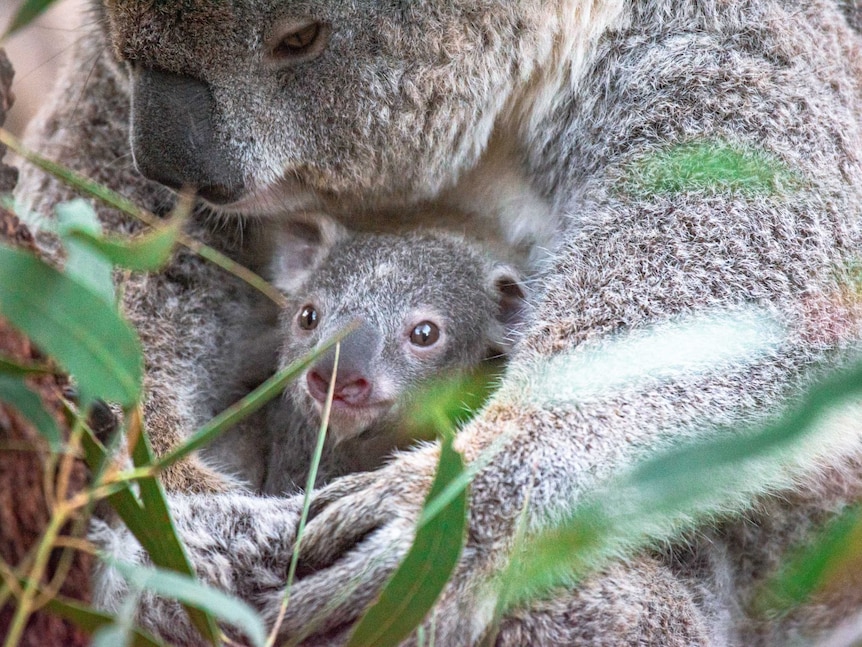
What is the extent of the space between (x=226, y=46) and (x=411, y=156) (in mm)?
632

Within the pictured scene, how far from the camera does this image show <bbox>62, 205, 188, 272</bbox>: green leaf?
137 centimetres

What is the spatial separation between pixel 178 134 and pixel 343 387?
2.62ft

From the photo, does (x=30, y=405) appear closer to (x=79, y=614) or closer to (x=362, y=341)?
(x=79, y=614)

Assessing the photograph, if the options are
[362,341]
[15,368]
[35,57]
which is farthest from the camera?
[35,57]

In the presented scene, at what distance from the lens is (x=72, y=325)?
1435 mm

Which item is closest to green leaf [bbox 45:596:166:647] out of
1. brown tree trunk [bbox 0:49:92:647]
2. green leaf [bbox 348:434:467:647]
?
brown tree trunk [bbox 0:49:92:647]

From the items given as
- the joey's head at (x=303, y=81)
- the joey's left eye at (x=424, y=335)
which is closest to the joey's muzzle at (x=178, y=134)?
the joey's head at (x=303, y=81)

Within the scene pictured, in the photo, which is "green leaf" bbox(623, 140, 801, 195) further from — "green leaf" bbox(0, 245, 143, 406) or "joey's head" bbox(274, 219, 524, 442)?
"green leaf" bbox(0, 245, 143, 406)

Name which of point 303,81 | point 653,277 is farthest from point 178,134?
point 653,277

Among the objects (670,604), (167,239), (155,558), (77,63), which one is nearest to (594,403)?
(670,604)

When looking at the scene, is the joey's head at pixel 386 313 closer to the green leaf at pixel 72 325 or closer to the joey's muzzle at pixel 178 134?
the joey's muzzle at pixel 178 134

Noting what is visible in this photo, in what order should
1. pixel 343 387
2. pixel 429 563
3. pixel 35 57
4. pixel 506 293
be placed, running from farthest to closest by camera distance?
pixel 35 57 → pixel 506 293 → pixel 343 387 → pixel 429 563

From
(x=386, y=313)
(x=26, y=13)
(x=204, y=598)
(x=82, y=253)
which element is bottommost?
(x=204, y=598)

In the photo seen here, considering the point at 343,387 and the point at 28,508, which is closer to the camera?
the point at 28,508
